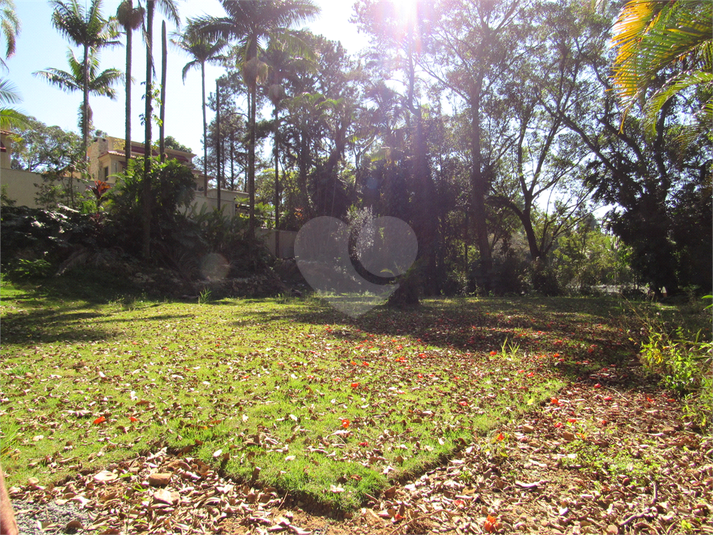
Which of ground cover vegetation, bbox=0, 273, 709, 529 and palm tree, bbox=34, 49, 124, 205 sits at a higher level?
palm tree, bbox=34, 49, 124, 205

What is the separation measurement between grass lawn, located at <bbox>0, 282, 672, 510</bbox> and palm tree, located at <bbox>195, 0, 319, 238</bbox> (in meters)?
12.2

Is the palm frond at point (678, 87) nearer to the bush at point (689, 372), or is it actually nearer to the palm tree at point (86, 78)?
the bush at point (689, 372)

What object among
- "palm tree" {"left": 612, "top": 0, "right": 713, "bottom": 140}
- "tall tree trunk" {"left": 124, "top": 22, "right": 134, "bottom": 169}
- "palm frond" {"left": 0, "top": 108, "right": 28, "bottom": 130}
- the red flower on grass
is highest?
"tall tree trunk" {"left": 124, "top": 22, "right": 134, "bottom": 169}

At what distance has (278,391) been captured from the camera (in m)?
4.50

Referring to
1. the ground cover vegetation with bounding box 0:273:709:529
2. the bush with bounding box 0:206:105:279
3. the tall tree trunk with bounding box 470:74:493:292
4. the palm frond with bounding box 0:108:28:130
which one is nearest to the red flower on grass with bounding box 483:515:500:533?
the ground cover vegetation with bounding box 0:273:709:529

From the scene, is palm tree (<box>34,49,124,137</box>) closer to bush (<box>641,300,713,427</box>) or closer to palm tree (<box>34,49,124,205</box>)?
palm tree (<box>34,49,124,205</box>)

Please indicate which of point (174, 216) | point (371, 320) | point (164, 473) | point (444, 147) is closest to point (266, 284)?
point (174, 216)

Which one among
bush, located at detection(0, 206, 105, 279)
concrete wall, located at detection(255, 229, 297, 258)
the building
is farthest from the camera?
concrete wall, located at detection(255, 229, 297, 258)

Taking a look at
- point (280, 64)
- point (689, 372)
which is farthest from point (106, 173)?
point (689, 372)

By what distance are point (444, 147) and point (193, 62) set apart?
1588 centimetres

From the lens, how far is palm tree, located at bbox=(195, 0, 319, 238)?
58.5 ft

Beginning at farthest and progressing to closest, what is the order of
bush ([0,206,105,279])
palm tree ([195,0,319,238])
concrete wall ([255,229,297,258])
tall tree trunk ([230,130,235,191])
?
tall tree trunk ([230,130,235,191]), concrete wall ([255,229,297,258]), palm tree ([195,0,319,238]), bush ([0,206,105,279])

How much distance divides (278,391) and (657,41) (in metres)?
5.96

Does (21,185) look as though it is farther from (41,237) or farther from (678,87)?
(678,87)
